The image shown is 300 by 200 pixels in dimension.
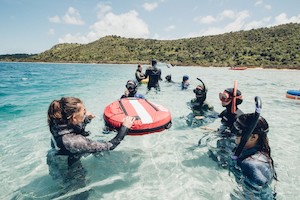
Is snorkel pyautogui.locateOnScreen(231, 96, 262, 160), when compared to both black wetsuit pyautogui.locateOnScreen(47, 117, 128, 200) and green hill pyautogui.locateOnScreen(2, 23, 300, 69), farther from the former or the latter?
green hill pyautogui.locateOnScreen(2, 23, 300, 69)

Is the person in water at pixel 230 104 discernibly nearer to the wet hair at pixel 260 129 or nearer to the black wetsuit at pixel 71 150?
the wet hair at pixel 260 129

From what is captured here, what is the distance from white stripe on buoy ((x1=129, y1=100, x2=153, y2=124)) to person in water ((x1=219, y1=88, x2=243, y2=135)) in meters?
1.42

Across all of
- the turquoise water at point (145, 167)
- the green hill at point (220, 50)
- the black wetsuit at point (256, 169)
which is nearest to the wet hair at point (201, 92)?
the turquoise water at point (145, 167)

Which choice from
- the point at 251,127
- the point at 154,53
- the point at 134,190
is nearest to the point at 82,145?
the point at 134,190

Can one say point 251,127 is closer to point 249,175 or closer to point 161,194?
point 249,175

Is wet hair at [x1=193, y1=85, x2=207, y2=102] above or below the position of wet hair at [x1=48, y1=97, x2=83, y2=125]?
below

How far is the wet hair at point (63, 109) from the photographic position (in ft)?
9.19

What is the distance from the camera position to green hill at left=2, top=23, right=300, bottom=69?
4675 centimetres

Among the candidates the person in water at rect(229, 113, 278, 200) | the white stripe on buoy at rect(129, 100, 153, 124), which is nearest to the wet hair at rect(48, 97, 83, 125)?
the white stripe on buoy at rect(129, 100, 153, 124)

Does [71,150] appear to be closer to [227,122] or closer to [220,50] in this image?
[227,122]

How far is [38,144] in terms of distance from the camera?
238 inches

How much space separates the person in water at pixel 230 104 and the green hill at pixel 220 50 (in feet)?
126

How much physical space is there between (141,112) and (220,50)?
6064 cm

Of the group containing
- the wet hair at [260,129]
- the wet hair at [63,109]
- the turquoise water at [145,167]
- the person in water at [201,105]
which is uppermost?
the wet hair at [63,109]
